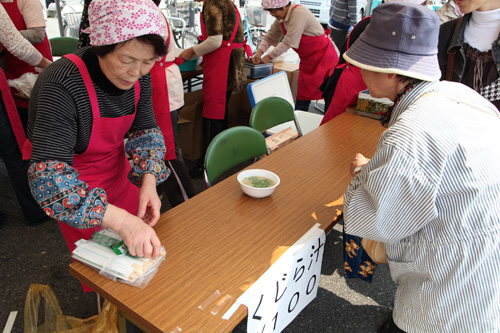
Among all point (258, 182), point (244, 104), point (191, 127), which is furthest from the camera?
point (244, 104)

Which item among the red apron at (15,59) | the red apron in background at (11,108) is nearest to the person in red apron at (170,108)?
the red apron in background at (11,108)

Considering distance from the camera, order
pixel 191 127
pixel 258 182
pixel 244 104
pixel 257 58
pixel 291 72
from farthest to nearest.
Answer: pixel 291 72 → pixel 244 104 → pixel 257 58 → pixel 191 127 → pixel 258 182

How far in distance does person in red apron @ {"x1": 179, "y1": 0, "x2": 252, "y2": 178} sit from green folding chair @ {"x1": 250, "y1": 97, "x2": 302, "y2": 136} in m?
0.89


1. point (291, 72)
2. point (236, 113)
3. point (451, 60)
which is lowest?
point (236, 113)

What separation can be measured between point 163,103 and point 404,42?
74.4 inches

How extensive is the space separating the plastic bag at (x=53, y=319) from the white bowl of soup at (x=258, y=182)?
2.25 ft

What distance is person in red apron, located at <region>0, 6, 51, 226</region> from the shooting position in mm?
2152

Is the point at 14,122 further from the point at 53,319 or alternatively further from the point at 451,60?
the point at 451,60

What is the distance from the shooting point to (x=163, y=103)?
8.38ft

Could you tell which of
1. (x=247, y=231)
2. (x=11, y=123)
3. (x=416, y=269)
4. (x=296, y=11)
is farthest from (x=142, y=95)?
(x=296, y=11)

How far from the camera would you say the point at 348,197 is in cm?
119

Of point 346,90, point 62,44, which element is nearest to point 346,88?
point 346,90

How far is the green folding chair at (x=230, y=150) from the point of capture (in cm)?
179

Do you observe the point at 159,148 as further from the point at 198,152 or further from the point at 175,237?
the point at 198,152
